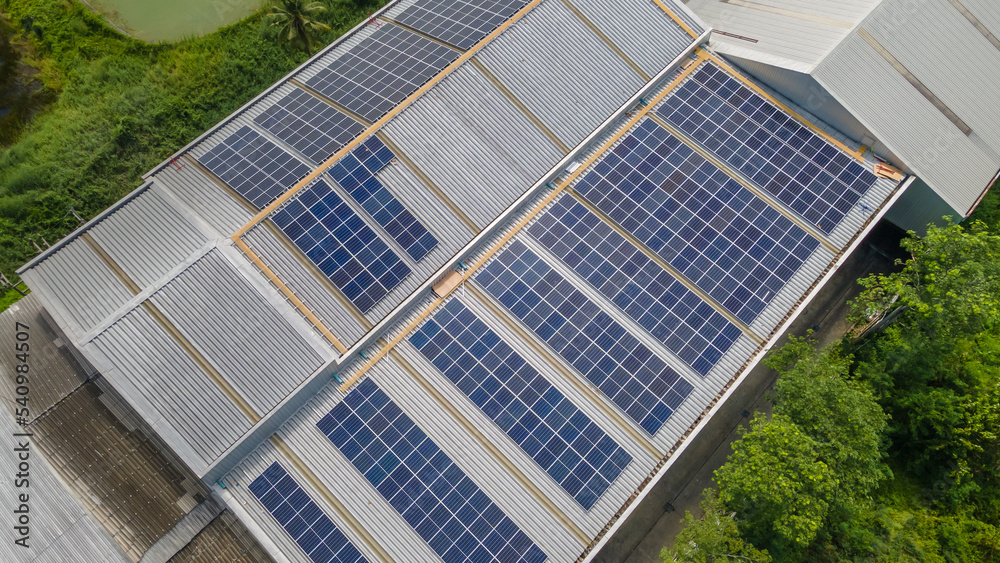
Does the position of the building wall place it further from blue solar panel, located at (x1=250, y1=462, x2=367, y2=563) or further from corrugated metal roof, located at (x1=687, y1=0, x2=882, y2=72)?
blue solar panel, located at (x1=250, y1=462, x2=367, y2=563)

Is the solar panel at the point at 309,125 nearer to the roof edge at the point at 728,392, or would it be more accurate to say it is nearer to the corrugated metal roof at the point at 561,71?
the corrugated metal roof at the point at 561,71

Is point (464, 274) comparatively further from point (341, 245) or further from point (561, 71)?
point (561, 71)

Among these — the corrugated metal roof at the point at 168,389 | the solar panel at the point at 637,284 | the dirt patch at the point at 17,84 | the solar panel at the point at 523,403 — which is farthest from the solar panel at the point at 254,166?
the dirt patch at the point at 17,84

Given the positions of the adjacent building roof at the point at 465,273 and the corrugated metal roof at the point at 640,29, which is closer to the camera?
the adjacent building roof at the point at 465,273

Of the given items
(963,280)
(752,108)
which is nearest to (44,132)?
(752,108)

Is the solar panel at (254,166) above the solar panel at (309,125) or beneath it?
beneath

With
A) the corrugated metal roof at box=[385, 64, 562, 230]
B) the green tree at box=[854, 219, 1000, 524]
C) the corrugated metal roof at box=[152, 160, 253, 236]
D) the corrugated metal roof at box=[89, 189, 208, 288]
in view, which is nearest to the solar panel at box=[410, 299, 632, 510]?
the corrugated metal roof at box=[385, 64, 562, 230]

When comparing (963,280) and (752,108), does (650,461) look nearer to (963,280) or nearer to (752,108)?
(963,280)
